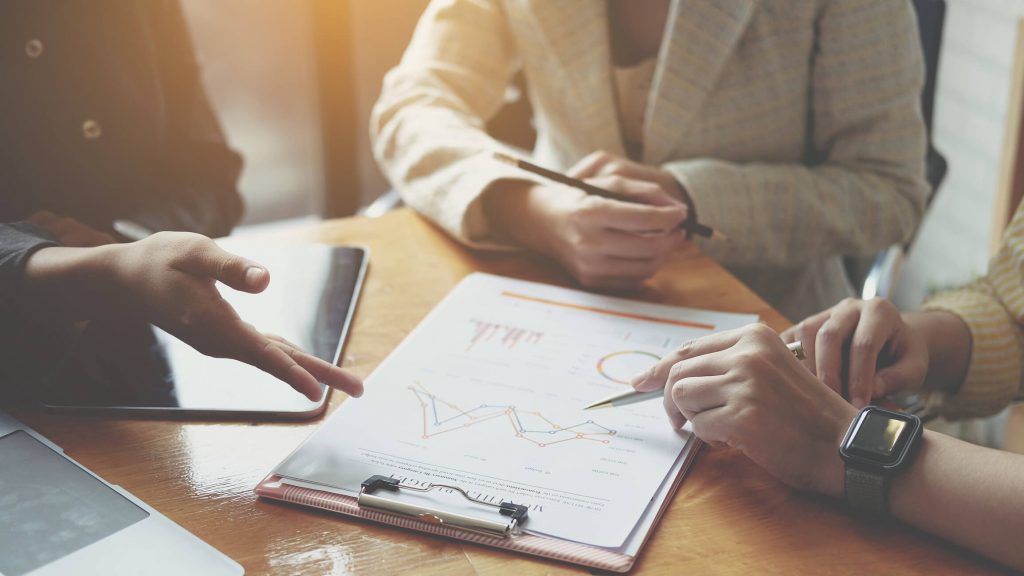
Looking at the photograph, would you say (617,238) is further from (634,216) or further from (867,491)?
(867,491)

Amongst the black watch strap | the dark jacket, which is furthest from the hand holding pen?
the dark jacket

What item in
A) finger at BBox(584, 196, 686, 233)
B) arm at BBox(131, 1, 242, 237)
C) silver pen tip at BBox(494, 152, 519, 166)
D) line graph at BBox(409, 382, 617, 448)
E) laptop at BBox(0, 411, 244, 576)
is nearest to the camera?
laptop at BBox(0, 411, 244, 576)

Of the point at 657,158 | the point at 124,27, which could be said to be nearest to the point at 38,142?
the point at 124,27

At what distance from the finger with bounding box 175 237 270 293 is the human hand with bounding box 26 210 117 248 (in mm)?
110

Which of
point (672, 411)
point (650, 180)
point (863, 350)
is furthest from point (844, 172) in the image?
point (672, 411)

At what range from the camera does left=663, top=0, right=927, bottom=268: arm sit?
1.07m

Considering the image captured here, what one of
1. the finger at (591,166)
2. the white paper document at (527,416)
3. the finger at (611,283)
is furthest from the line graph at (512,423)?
the finger at (591,166)

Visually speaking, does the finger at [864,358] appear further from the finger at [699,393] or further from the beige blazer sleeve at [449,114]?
the beige blazer sleeve at [449,114]

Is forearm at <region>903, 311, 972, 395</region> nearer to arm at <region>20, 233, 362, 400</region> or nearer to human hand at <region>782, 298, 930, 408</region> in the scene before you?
human hand at <region>782, 298, 930, 408</region>

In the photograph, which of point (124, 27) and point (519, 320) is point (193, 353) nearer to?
point (519, 320)

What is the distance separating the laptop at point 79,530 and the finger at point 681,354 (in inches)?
12.8

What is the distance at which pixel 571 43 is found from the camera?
1193mm

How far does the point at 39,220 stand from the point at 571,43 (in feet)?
2.23

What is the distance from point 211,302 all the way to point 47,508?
0.60ft
